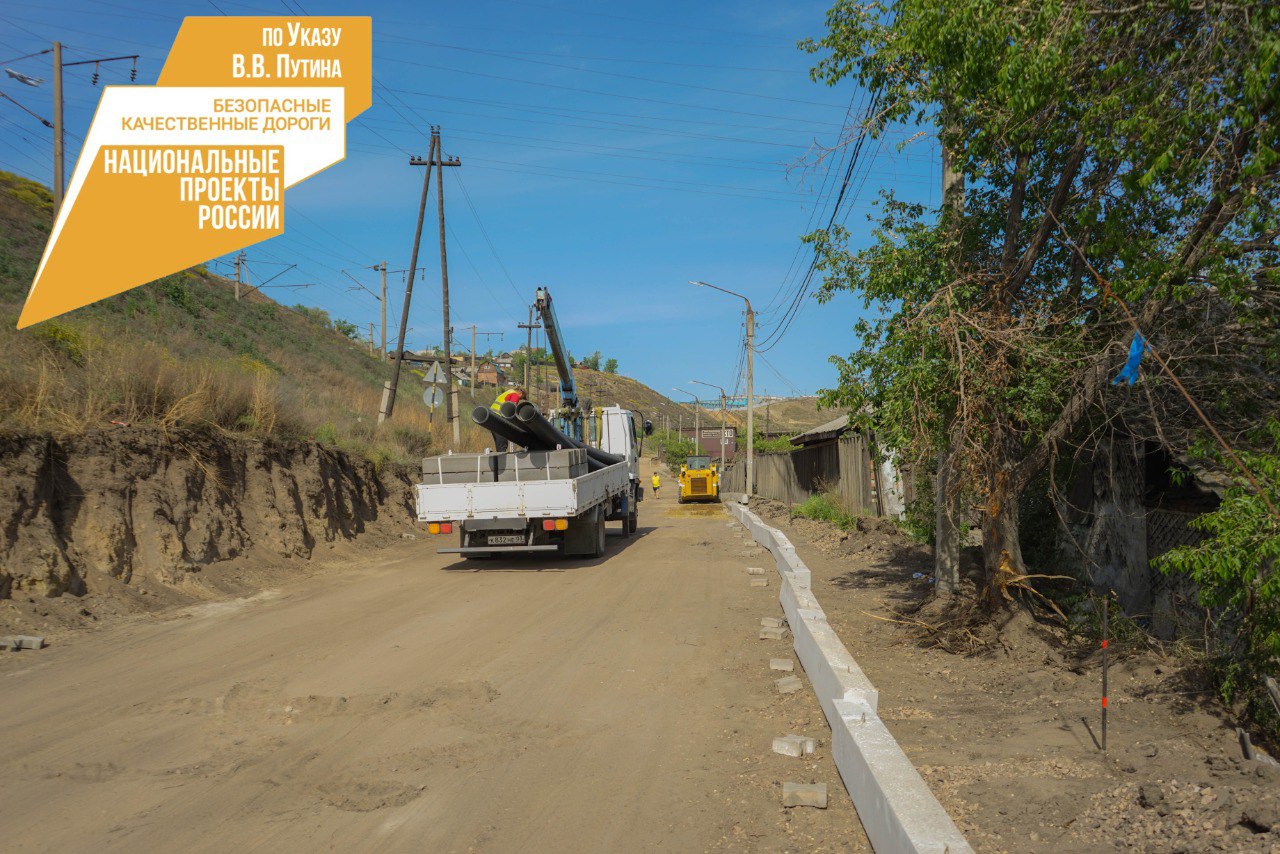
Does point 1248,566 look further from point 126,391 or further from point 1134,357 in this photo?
point 126,391

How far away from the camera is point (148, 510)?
439 inches

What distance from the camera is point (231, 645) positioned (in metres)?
8.20

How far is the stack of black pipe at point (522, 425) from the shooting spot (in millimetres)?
13763

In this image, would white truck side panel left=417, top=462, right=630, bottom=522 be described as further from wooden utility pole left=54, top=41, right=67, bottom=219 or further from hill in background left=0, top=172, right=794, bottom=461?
wooden utility pole left=54, top=41, right=67, bottom=219

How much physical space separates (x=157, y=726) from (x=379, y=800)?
2295mm

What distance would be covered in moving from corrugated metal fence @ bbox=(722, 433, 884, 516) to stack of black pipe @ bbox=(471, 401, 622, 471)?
590cm

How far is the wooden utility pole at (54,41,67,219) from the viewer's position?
15.2m

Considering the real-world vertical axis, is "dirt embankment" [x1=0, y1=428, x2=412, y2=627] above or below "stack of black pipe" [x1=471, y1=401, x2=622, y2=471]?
below

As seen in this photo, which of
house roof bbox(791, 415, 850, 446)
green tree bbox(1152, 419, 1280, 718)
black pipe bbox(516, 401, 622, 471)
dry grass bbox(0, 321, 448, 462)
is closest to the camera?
green tree bbox(1152, 419, 1280, 718)

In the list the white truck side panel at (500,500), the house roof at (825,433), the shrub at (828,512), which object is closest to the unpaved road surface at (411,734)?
the white truck side panel at (500,500)

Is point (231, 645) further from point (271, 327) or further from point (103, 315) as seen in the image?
point (271, 327)

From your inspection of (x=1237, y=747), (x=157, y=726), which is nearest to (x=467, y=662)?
(x=157, y=726)

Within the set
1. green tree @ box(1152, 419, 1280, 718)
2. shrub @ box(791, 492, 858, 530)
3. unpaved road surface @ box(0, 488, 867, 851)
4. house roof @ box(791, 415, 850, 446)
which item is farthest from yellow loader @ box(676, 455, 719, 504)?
green tree @ box(1152, 419, 1280, 718)

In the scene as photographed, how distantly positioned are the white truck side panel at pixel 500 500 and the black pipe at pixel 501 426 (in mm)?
1017
